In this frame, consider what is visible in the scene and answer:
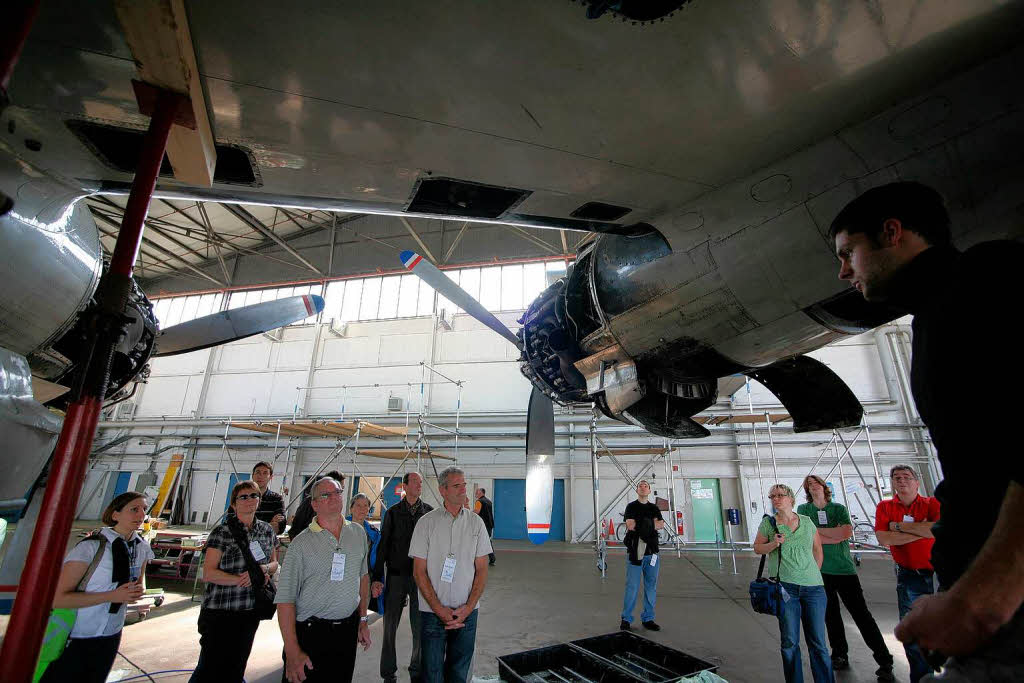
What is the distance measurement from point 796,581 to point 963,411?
383 centimetres

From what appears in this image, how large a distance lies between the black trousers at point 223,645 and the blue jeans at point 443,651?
1.23 m

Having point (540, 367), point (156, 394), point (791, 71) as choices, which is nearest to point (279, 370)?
point (156, 394)

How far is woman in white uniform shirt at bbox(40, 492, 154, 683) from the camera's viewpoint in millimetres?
2766

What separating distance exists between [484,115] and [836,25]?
1.55m

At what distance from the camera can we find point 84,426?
60.2 inches

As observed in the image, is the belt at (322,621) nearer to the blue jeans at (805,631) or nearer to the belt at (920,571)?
the blue jeans at (805,631)

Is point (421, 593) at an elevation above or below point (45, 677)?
above

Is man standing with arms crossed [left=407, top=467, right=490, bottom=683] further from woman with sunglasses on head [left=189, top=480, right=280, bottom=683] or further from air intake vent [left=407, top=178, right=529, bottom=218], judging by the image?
air intake vent [left=407, top=178, right=529, bottom=218]

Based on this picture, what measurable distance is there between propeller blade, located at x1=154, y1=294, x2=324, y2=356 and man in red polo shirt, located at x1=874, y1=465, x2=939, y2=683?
6.86 meters

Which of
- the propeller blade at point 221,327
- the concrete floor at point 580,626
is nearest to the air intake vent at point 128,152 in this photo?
the propeller blade at point 221,327

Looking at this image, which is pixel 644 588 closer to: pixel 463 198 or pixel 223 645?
pixel 223 645

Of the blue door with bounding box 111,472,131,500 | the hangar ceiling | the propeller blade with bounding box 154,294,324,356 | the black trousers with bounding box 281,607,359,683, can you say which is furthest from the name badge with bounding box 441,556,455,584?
the blue door with bounding box 111,472,131,500

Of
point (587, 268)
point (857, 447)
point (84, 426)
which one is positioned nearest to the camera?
point (84, 426)

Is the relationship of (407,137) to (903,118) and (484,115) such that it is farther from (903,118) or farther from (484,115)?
(903,118)
